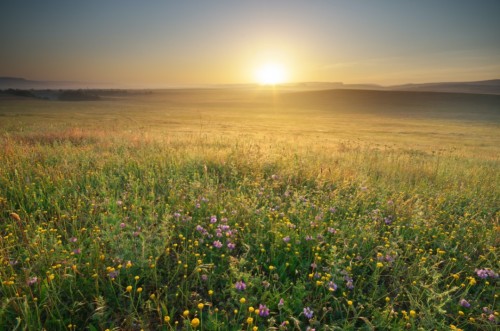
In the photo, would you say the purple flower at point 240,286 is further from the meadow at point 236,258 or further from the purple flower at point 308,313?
the purple flower at point 308,313

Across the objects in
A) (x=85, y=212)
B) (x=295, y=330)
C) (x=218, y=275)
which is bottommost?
(x=295, y=330)

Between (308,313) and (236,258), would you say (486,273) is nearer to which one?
(308,313)

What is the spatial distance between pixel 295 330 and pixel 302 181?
11.4 ft

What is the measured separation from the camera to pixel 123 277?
2666 millimetres

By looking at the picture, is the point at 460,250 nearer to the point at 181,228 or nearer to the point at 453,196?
the point at 453,196

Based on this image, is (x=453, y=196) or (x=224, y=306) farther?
(x=453, y=196)

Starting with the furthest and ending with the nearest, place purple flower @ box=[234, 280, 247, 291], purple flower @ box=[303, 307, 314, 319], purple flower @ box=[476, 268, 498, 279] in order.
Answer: purple flower @ box=[476, 268, 498, 279] < purple flower @ box=[234, 280, 247, 291] < purple flower @ box=[303, 307, 314, 319]

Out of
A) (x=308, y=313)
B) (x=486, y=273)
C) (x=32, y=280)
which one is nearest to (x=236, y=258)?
(x=308, y=313)

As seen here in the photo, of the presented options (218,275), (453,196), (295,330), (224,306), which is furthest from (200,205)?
(453,196)

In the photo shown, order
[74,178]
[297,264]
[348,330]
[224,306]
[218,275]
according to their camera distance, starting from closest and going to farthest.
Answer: [348,330]
[224,306]
[218,275]
[297,264]
[74,178]

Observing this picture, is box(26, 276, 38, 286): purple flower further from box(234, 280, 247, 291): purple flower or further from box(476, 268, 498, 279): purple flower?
box(476, 268, 498, 279): purple flower

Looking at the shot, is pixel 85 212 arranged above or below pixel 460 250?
above

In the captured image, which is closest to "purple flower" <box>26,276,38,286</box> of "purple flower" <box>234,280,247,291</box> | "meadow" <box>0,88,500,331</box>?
"meadow" <box>0,88,500,331</box>

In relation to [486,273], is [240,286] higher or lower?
higher
